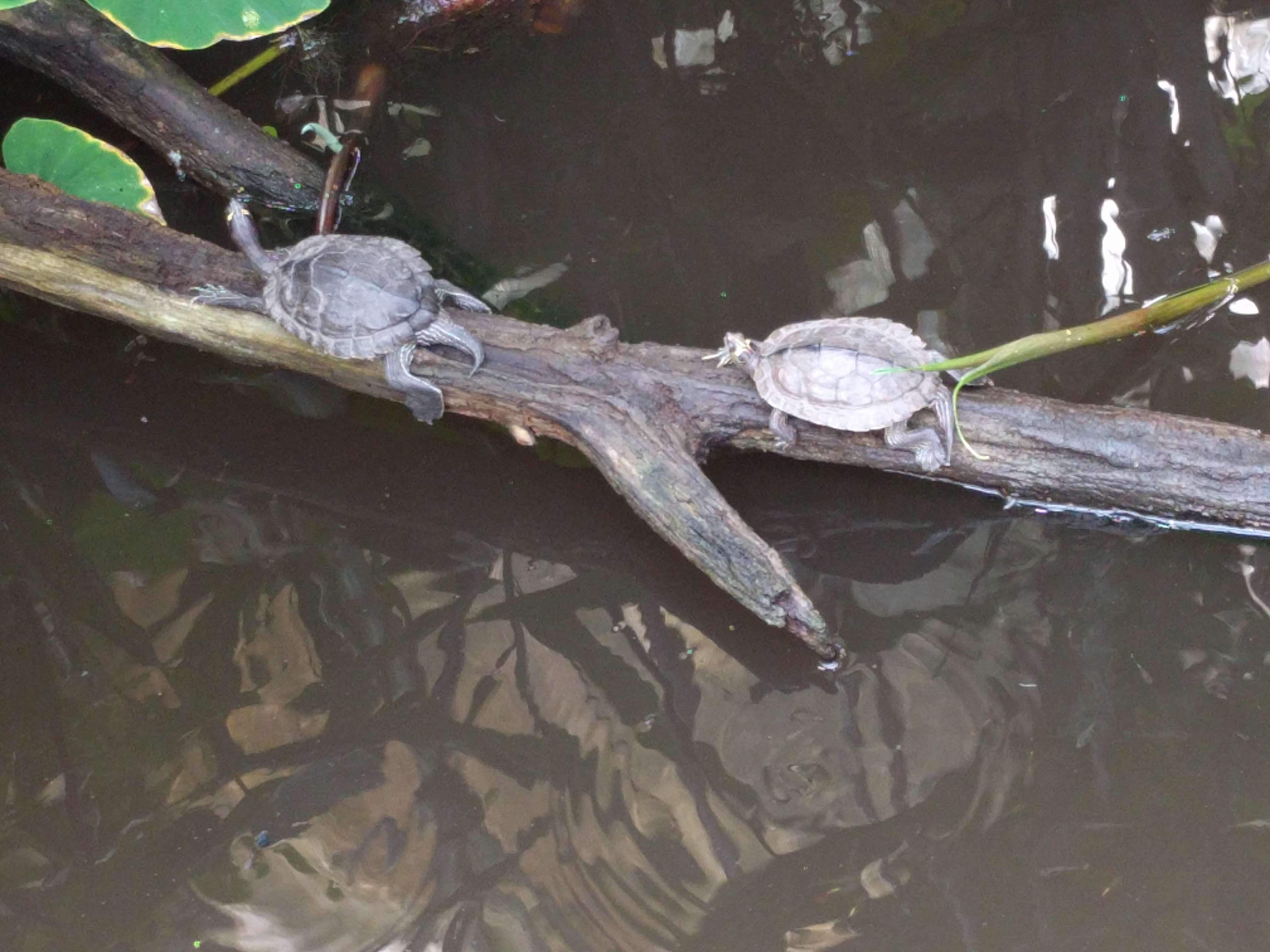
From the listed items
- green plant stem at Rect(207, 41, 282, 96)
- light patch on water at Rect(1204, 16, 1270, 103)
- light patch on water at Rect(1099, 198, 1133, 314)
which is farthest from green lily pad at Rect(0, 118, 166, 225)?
light patch on water at Rect(1204, 16, 1270, 103)

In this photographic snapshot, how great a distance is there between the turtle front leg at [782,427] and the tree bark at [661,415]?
33 millimetres

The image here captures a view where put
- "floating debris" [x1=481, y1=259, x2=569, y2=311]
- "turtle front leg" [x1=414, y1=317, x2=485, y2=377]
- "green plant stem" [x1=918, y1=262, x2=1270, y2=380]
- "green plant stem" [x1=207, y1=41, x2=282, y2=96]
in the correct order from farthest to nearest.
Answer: "green plant stem" [x1=207, y1=41, x2=282, y2=96] < "floating debris" [x1=481, y1=259, x2=569, y2=311] < "turtle front leg" [x1=414, y1=317, x2=485, y2=377] < "green plant stem" [x1=918, y1=262, x2=1270, y2=380]

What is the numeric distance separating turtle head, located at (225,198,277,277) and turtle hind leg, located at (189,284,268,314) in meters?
0.11

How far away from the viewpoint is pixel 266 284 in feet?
8.79

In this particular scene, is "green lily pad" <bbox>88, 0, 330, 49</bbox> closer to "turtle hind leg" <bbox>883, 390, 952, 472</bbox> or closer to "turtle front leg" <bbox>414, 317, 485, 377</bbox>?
"turtle front leg" <bbox>414, 317, 485, 377</bbox>

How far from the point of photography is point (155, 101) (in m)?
3.19

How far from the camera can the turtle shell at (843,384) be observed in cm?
249

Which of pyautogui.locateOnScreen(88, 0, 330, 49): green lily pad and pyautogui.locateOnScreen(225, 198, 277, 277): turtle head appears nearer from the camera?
pyautogui.locateOnScreen(88, 0, 330, 49): green lily pad

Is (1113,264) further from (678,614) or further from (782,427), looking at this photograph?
(678,614)

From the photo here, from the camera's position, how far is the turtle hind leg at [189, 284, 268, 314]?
267 cm

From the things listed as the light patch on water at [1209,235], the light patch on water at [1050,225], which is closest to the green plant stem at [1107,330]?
the light patch on water at [1209,235]

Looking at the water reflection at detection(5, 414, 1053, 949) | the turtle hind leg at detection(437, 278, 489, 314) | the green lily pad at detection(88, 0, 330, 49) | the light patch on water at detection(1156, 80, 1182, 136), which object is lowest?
the water reflection at detection(5, 414, 1053, 949)

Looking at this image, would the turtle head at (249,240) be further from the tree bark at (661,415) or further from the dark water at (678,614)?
the dark water at (678,614)

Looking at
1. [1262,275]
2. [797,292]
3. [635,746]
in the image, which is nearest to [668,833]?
[635,746]
